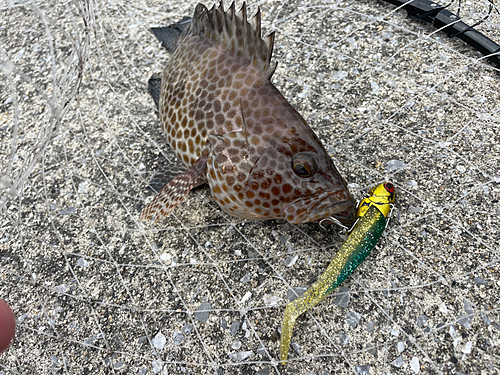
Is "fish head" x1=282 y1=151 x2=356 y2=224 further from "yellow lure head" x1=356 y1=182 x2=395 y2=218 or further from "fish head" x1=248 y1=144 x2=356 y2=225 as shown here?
"yellow lure head" x1=356 y1=182 x2=395 y2=218

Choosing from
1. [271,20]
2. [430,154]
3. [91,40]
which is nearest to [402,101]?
[430,154]

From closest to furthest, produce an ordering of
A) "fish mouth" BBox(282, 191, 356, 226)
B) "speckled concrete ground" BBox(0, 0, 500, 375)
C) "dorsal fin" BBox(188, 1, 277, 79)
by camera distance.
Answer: "fish mouth" BBox(282, 191, 356, 226) < "speckled concrete ground" BBox(0, 0, 500, 375) < "dorsal fin" BBox(188, 1, 277, 79)

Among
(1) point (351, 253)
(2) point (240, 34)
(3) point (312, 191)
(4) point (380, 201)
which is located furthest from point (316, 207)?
(2) point (240, 34)

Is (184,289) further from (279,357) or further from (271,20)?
(271,20)

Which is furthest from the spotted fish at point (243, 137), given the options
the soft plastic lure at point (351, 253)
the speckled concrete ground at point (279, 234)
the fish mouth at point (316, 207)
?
the speckled concrete ground at point (279, 234)

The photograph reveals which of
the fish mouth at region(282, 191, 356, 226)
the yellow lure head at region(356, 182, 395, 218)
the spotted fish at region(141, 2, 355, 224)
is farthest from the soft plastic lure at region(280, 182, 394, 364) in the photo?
the fish mouth at region(282, 191, 356, 226)

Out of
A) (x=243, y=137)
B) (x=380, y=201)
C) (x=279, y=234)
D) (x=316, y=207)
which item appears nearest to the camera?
(x=316, y=207)

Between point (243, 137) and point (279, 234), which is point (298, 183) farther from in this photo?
point (279, 234)
